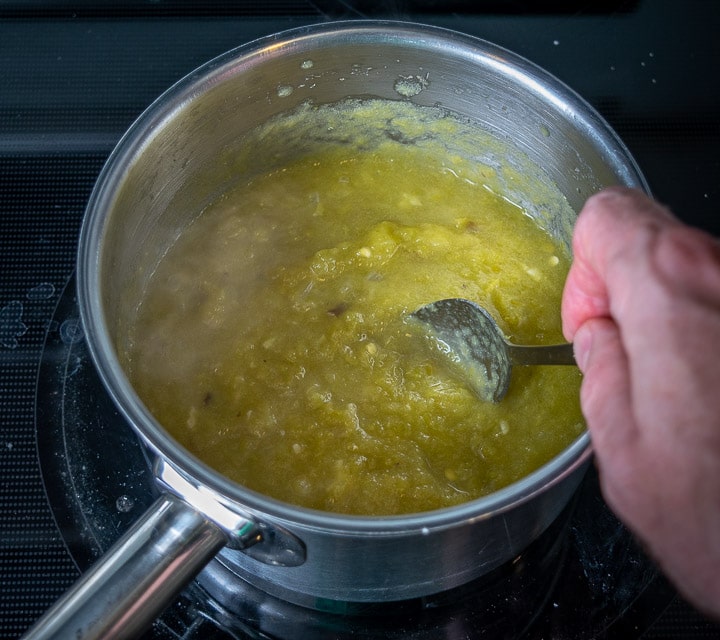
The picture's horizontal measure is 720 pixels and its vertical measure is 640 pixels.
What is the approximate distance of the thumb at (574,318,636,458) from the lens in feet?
2.28

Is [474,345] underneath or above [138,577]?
underneath

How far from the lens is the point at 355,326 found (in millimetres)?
1374

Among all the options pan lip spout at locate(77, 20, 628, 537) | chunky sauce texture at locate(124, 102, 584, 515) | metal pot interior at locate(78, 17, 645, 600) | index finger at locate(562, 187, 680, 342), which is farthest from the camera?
chunky sauce texture at locate(124, 102, 584, 515)

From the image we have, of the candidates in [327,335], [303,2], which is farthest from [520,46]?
[327,335]

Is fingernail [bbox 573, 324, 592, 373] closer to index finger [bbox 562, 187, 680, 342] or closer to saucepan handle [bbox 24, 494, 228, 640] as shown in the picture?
index finger [bbox 562, 187, 680, 342]

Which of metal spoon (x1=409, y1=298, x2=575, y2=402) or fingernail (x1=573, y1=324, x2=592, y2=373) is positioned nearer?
fingernail (x1=573, y1=324, x2=592, y2=373)

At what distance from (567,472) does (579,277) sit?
22 cm

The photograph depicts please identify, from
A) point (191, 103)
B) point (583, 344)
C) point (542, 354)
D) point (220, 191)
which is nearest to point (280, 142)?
point (220, 191)

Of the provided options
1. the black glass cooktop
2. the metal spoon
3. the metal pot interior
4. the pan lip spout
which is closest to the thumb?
the pan lip spout

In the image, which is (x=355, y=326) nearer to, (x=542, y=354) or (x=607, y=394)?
(x=542, y=354)

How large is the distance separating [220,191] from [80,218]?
0.27m

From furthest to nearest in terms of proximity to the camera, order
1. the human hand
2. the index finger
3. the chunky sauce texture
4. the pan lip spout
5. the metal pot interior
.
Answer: the chunky sauce texture, the metal pot interior, the pan lip spout, the index finger, the human hand

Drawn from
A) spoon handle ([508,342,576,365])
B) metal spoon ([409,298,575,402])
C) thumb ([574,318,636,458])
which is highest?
thumb ([574,318,636,458])

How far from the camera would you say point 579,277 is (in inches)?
35.7
